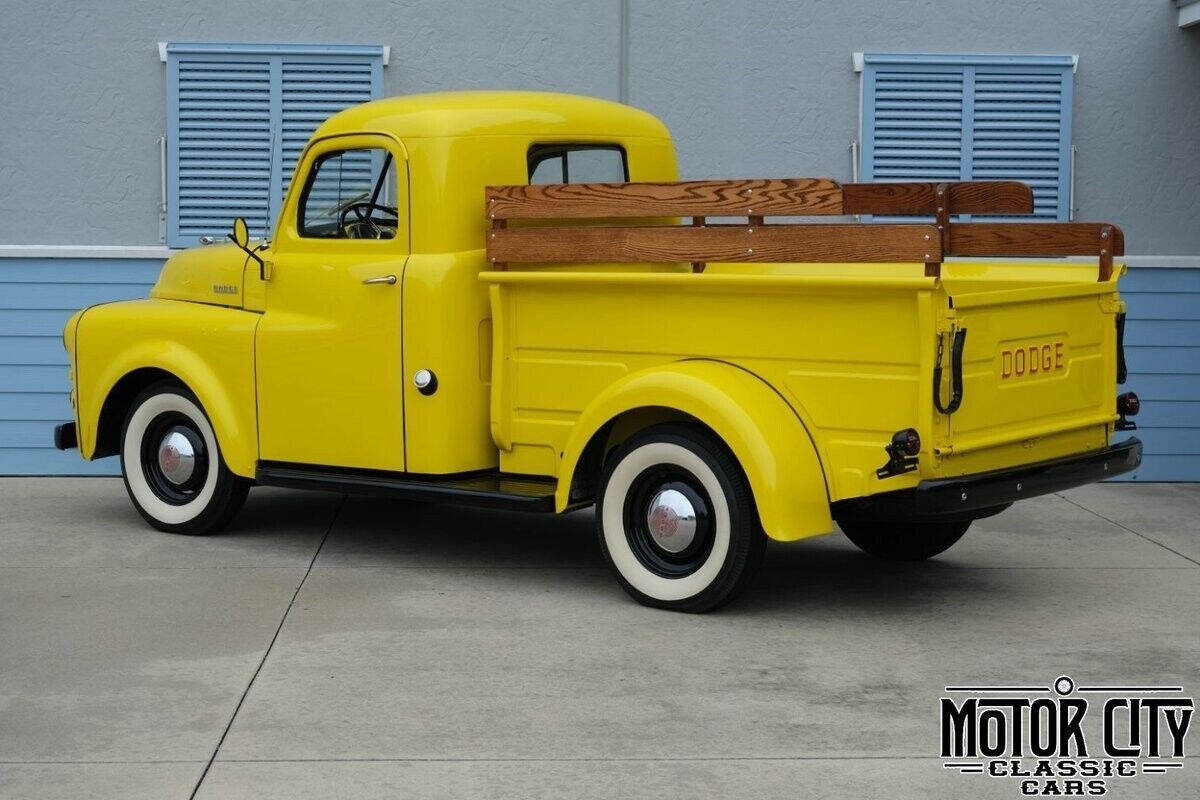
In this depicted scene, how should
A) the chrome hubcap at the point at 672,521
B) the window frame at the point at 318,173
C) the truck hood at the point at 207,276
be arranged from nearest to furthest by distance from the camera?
the chrome hubcap at the point at 672,521 < the window frame at the point at 318,173 < the truck hood at the point at 207,276

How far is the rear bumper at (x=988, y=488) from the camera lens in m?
6.29

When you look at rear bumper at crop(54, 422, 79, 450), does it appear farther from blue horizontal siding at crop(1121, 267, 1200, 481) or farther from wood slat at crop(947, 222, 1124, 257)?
blue horizontal siding at crop(1121, 267, 1200, 481)

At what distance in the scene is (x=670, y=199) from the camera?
275 inches

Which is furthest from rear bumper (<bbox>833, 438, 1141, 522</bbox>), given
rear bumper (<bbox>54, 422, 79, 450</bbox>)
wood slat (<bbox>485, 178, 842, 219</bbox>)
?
rear bumper (<bbox>54, 422, 79, 450</bbox>)

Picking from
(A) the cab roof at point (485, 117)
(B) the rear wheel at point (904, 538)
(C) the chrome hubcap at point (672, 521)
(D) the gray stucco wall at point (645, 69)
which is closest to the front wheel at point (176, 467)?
(A) the cab roof at point (485, 117)

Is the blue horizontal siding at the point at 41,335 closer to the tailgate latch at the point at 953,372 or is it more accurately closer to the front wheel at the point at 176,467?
the front wheel at the point at 176,467

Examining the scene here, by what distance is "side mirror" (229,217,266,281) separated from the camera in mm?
7969

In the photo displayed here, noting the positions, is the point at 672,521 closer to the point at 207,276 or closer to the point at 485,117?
the point at 485,117

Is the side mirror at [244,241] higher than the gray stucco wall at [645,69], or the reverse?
the gray stucco wall at [645,69]

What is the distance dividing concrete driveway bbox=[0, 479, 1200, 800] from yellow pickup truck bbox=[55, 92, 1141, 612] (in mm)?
401

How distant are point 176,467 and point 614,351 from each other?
267 cm

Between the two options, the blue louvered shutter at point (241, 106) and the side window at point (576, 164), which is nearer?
the side window at point (576, 164)

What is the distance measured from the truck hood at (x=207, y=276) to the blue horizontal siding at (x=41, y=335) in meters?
1.85

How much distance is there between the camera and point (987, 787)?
4734 millimetres
